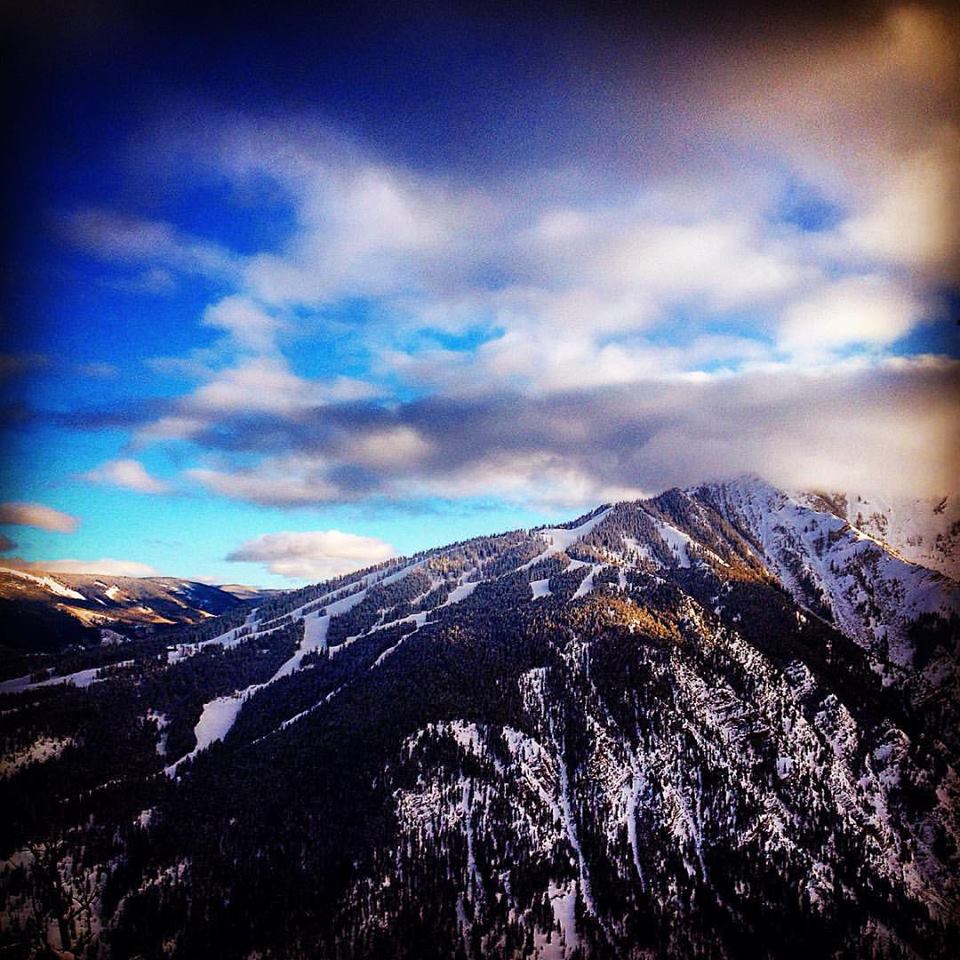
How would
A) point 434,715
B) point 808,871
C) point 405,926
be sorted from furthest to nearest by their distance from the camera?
point 434,715 < point 808,871 < point 405,926

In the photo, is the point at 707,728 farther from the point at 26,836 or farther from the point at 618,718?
the point at 26,836

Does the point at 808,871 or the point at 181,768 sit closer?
the point at 808,871

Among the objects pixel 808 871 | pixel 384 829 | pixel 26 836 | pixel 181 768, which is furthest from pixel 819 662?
pixel 26 836

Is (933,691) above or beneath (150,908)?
above

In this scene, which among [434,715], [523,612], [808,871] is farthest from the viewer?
[523,612]

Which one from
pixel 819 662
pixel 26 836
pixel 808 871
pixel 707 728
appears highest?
pixel 819 662

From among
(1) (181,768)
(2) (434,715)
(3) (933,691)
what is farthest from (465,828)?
(3) (933,691)
